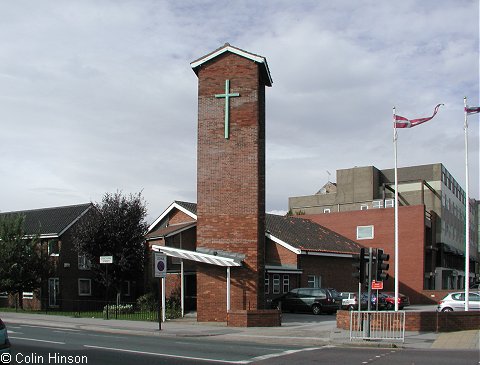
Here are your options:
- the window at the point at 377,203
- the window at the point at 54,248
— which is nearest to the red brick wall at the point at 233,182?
the window at the point at 54,248

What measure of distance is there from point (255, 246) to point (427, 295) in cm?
2888

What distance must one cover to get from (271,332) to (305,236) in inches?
849

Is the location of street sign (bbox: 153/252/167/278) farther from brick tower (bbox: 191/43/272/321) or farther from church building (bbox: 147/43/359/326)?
brick tower (bbox: 191/43/272/321)

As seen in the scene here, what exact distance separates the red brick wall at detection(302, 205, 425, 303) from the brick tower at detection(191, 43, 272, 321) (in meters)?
26.0

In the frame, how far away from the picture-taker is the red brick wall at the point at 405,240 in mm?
50938

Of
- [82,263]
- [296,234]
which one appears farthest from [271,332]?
[82,263]

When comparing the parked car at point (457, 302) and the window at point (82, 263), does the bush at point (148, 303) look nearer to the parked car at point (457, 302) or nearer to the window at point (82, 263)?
the window at point (82, 263)

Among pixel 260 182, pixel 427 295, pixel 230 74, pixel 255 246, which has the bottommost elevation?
pixel 427 295

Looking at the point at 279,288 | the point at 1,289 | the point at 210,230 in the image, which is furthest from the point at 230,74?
the point at 1,289

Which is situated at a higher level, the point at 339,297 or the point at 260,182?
the point at 260,182

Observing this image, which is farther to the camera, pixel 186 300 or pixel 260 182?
pixel 186 300

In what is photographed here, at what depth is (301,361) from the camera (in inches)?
566

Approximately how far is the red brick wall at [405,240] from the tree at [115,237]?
2264cm

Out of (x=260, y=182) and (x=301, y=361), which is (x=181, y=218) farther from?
(x=301, y=361)
